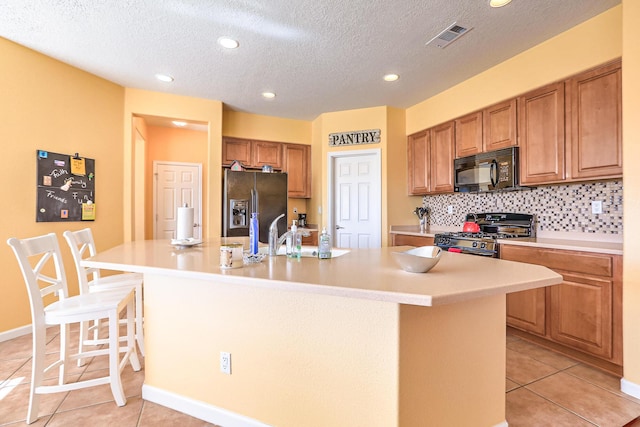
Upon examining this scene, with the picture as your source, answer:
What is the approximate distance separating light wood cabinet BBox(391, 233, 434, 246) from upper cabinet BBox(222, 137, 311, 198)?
5.41ft

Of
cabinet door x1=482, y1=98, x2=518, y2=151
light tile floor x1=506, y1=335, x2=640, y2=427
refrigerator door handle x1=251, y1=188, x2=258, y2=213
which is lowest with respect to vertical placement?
light tile floor x1=506, y1=335, x2=640, y2=427

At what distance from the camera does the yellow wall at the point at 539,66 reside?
7.23ft

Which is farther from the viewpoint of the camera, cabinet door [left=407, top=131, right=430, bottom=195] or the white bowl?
cabinet door [left=407, top=131, right=430, bottom=195]

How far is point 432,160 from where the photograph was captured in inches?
152

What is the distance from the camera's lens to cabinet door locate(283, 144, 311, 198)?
4.81 meters

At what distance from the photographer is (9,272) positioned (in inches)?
105

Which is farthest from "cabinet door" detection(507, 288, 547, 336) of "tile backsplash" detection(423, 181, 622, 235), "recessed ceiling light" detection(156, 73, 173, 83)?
"recessed ceiling light" detection(156, 73, 173, 83)

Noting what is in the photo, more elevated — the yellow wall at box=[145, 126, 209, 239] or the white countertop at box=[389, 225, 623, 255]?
the yellow wall at box=[145, 126, 209, 239]

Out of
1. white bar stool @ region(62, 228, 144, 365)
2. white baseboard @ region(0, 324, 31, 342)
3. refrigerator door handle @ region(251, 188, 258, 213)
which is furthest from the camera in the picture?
refrigerator door handle @ region(251, 188, 258, 213)

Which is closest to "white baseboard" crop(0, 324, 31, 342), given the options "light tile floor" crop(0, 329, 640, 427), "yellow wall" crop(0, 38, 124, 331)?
"yellow wall" crop(0, 38, 124, 331)

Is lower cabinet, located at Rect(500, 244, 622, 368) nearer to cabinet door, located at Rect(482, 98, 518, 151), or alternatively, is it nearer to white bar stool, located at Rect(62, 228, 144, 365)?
cabinet door, located at Rect(482, 98, 518, 151)

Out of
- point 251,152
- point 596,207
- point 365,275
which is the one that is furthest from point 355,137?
point 365,275

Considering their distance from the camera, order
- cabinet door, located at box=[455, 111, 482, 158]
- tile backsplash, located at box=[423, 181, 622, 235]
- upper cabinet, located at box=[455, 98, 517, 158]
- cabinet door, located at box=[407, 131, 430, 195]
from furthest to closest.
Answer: cabinet door, located at box=[407, 131, 430, 195]
cabinet door, located at box=[455, 111, 482, 158]
upper cabinet, located at box=[455, 98, 517, 158]
tile backsplash, located at box=[423, 181, 622, 235]

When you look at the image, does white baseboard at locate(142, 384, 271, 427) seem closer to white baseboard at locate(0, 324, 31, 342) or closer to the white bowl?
the white bowl
